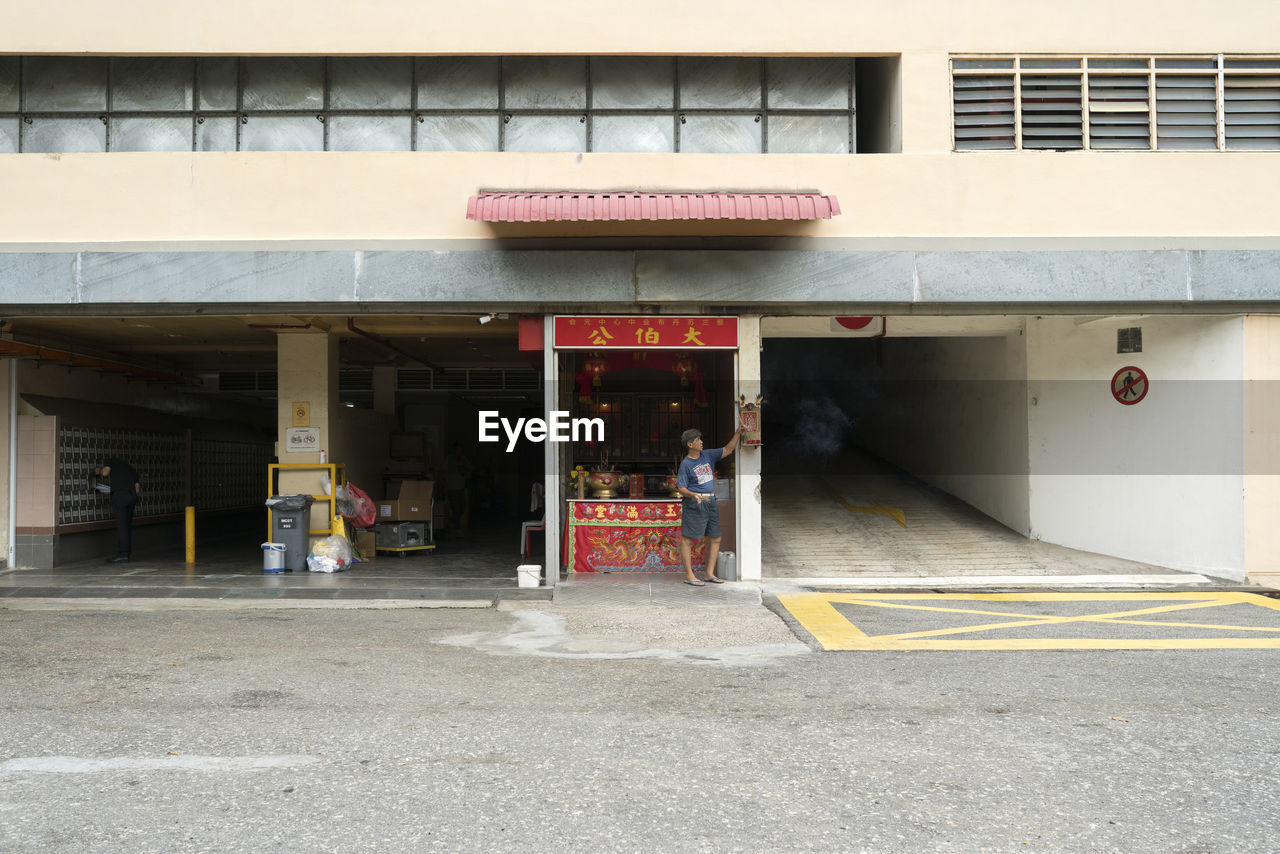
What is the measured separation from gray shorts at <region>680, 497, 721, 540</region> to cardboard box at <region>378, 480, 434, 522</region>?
5.49m

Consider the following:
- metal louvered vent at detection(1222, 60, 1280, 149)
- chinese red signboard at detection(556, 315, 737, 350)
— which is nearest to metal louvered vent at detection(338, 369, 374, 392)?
chinese red signboard at detection(556, 315, 737, 350)

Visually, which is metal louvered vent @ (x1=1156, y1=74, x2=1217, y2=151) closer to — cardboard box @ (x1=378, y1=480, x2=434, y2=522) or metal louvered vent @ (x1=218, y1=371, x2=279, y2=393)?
Answer: cardboard box @ (x1=378, y1=480, x2=434, y2=522)

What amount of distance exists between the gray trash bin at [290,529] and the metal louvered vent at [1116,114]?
35.3ft

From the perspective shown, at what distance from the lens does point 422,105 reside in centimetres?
1133

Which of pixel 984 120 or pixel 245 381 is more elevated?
pixel 984 120

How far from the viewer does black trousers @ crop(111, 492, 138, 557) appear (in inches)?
526

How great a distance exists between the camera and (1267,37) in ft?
36.8

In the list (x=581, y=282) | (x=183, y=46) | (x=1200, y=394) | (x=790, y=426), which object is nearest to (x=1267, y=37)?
(x=1200, y=394)

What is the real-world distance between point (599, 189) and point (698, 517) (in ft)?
12.8

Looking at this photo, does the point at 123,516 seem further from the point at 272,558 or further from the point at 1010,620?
the point at 1010,620

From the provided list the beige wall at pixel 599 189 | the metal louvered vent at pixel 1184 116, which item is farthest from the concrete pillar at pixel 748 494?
the metal louvered vent at pixel 1184 116

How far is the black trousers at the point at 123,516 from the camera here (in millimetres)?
13352

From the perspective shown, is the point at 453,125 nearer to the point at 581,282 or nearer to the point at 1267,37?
the point at 581,282

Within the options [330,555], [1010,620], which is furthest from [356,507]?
[1010,620]
